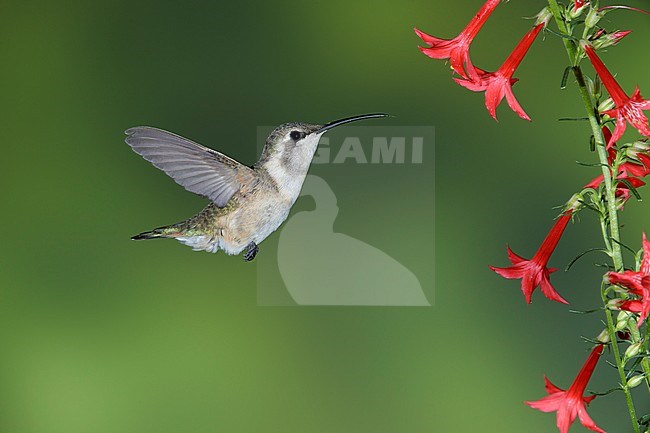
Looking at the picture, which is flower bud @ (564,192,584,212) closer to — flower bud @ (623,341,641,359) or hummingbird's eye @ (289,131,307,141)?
flower bud @ (623,341,641,359)

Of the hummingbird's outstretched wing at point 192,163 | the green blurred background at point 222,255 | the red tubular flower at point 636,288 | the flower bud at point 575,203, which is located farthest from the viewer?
the green blurred background at point 222,255

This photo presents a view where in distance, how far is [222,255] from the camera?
1939mm

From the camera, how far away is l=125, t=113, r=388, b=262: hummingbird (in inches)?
51.8

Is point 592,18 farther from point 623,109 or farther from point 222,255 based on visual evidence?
point 222,255

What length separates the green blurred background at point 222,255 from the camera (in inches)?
75.9

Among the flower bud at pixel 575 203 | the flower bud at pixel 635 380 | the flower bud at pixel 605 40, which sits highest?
the flower bud at pixel 605 40

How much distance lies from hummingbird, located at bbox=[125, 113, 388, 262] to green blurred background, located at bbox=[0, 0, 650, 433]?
49 centimetres

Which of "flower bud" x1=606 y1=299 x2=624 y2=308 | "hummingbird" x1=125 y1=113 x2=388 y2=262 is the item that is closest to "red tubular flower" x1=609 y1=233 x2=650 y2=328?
"flower bud" x1=606 y1=299 x2=624 y2=308

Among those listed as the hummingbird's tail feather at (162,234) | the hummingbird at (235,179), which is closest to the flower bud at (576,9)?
the hummingbird at (235,179)

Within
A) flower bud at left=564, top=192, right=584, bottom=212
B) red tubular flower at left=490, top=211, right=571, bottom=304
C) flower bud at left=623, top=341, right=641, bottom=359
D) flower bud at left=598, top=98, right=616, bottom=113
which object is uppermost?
flower bud at left=598, top=98, right=616, bottom=113

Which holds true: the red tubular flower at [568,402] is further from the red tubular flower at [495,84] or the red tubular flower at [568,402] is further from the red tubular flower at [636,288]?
the red tubular flower at [495,84]

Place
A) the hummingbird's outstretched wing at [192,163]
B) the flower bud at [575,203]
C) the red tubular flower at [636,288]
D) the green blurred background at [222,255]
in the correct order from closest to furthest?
the red tubular flower at [636,288] < the flower bud at [575,203] < the hummingbird's outstretched wing at [192,163] < the green blurred background at [222,255]

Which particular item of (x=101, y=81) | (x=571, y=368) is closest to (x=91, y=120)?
(x=101, y=81)

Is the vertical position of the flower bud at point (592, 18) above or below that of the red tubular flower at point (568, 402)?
above
